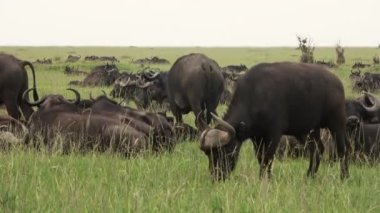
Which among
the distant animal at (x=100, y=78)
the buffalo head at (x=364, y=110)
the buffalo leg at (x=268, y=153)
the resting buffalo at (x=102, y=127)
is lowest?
the distant animal at (x=100, y=78)

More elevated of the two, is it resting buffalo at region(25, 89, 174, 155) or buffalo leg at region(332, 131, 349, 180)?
buffalo leg at region(332, 131, 349, 180)

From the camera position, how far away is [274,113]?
24.4 feet

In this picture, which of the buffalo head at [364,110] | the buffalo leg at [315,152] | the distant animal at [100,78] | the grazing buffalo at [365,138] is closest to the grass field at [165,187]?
the buffalo leg at [315,152]

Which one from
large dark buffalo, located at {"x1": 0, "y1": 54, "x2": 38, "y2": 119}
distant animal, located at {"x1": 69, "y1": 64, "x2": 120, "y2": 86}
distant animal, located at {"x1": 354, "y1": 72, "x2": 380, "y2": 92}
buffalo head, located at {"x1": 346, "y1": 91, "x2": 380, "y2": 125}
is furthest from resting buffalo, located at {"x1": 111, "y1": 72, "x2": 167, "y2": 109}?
buffalo head, located at {"x1": 346, "y1": 91, "x2": 380, "y2": 125}

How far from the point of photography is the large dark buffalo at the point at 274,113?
7164mm

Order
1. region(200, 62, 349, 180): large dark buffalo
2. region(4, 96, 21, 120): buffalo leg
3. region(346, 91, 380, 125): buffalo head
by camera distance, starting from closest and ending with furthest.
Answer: region(200, 62, 349, 180): large dark buffalo, region(346, 91, 380, 125): buffalo head, region(4, 96, 21, 120): buffalo leg

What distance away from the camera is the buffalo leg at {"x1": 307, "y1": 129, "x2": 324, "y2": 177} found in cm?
801

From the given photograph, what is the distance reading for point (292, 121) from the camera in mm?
7723

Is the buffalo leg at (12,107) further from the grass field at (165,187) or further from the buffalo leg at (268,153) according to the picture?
the buffalo leg at (268,153)

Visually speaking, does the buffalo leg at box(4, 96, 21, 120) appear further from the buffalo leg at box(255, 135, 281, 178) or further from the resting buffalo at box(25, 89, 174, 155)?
the buffalo leg at box(255, 135, 281, 178)

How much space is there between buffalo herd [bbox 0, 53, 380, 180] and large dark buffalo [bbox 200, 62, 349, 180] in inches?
0.5

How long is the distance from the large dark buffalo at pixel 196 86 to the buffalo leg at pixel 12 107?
11.2ft

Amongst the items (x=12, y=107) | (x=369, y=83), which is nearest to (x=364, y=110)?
(x=12, y=107)

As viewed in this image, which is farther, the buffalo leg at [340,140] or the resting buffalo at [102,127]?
the resting buffalo at [102,127]
